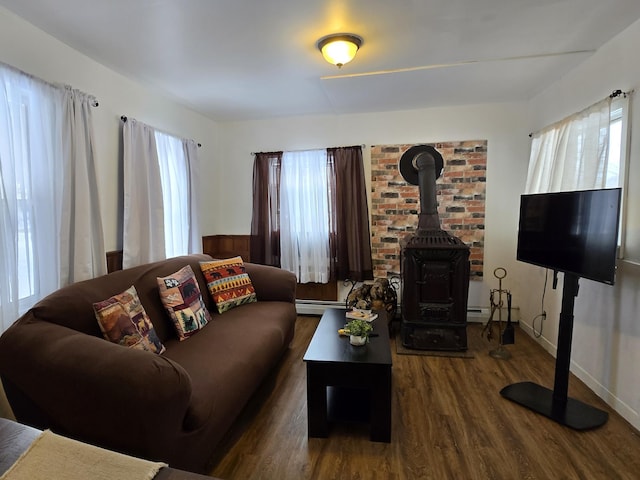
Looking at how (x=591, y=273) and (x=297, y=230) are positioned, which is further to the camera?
(x=297, y=230)

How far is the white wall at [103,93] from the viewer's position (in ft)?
6.34

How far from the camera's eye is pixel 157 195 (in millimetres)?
2924

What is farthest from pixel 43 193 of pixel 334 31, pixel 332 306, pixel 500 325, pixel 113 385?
pixel 500 325

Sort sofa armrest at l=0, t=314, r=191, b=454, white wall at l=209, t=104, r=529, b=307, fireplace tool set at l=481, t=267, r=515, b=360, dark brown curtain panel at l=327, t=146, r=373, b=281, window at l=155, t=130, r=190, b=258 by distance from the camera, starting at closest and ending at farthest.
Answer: sofa armrest at l=0, t=314, r=191, b=454, fireplace tool set at l=481, t=267, r=515, b=360, window at l=155, t=130, r=190, b=258, white wall at l=209, t=104, r=529, b=307, dark brown curtain panel at l=327, t=146, r=373, b=281

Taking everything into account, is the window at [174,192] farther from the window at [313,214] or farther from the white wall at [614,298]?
the white wall at [614,298]

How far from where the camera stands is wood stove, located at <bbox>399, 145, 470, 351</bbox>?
9.70 feet

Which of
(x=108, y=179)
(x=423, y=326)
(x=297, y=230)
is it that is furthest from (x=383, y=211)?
(x=108, y=179)

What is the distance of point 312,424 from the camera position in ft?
6.20

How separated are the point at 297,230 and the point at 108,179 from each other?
2007 mm

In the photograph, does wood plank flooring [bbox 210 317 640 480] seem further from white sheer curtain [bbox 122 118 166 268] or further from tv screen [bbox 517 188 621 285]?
white sheer curtain [bbox 122 118 166 268]

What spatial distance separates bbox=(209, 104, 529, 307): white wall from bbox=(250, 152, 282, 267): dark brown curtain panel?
0.17m

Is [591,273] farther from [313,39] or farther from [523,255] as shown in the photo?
[313,39]

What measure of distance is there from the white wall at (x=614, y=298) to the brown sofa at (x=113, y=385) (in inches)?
89.3

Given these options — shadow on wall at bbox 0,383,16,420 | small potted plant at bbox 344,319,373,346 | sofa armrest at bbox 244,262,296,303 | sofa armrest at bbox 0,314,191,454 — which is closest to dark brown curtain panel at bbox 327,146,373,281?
sofa armrest at bbox 244,262,296,303
